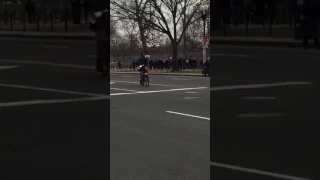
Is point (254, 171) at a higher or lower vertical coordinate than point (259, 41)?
lower

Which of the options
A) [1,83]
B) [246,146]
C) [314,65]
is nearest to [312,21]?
[314,65]

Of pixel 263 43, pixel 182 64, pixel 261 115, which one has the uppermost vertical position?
pixel 182 64

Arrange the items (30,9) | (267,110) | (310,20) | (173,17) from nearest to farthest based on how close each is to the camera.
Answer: (30,9)
(310,20)
(267,110)
(173,17)

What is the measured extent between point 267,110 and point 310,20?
31 centimetres

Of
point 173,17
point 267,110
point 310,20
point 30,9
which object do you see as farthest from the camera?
point 173,17

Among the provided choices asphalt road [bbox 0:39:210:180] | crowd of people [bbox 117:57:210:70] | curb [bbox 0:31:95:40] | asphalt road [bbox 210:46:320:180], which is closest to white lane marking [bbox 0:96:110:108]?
asphalt road [bbox 0:39:210:180]

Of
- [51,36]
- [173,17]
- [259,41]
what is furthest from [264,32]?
[173,17]

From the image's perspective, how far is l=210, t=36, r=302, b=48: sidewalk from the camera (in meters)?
1.28

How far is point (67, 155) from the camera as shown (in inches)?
50.3

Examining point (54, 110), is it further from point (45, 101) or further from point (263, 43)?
point (263, 43)

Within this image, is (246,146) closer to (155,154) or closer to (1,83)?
(1,83)

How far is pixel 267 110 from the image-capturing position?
4.48 feet

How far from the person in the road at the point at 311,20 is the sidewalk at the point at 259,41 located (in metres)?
0.03

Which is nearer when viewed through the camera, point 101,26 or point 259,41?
point 101,26
